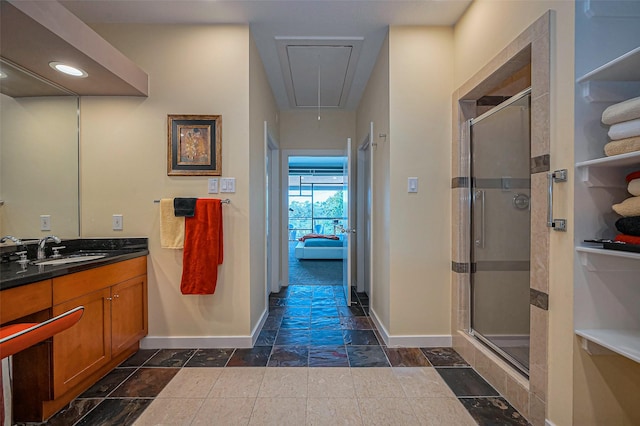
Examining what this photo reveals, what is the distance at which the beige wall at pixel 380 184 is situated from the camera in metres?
2.53

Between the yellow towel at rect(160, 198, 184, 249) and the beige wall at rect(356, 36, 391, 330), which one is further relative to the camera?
the beige wall at rect(356, 36, 391, 330)

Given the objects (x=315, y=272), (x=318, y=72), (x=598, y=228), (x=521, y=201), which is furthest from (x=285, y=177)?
(x=598, y=228)

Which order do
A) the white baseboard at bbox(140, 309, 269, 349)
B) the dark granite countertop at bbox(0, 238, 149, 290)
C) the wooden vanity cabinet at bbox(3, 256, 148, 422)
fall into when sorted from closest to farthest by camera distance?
the dark granite countertop at bbox(0, 238, 149, 290) < the wooden vanity cabinet at bbox(3, 256, 148, 422) < the white baseboard at bbox(140, 309, 269, 349)

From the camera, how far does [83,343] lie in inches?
68.9

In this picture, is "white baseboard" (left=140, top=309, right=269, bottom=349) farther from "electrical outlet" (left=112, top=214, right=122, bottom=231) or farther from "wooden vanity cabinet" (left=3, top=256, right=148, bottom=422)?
"electrical outlet" (left=112, top=214, right=122, bottom=231)

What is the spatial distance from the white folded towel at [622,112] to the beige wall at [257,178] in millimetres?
2123

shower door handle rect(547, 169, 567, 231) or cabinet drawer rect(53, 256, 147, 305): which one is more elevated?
shower door handle rect(547, 169, 567, 231)

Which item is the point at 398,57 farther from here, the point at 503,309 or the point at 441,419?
the point at 441,419

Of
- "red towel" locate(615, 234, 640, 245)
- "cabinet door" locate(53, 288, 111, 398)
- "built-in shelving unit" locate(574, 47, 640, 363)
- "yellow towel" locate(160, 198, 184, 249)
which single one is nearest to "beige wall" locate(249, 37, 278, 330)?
"yellow towel" locate(160, 198, 184, 249)

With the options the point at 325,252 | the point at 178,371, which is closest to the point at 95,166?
the point at 178,371

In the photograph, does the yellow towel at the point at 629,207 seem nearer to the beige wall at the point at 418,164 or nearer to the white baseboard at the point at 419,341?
the beige wall at the point at 418,164

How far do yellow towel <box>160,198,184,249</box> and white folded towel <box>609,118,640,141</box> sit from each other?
257cm

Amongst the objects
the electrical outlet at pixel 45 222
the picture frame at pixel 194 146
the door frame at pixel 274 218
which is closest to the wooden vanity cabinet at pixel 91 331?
the electrical outlet at pixel 45 222

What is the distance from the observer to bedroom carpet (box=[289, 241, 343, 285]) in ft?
15.5
